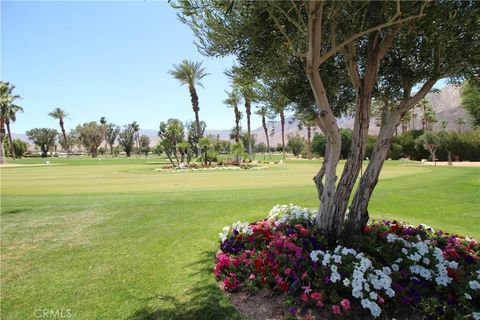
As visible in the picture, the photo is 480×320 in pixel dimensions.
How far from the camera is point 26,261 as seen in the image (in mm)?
6730

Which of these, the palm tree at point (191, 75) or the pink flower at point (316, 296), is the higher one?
the palm tree at point (191, 75)

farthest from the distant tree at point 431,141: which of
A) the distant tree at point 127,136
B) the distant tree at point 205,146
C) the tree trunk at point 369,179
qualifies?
the distant tree at point 127,136

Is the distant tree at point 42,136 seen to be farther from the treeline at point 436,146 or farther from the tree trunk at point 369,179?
the tree trunk at point 369,179

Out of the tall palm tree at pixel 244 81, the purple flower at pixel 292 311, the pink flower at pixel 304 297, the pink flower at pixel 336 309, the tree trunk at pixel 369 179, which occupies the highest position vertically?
the tall palm tree at pixel 244 81

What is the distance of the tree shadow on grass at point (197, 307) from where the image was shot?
14.5 ft

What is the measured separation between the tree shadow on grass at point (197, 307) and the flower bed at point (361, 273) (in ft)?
0.95

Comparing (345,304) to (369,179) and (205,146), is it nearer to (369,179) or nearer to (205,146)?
(369,179)

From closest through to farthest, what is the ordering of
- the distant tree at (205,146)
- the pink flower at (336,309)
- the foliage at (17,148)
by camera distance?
1. the pink flower at (336,309)
2. the distant tree at (205,146)
3. the foliage at (17,148)

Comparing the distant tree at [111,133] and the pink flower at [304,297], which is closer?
the pink flower at [304,297]

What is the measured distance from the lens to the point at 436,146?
168 feet

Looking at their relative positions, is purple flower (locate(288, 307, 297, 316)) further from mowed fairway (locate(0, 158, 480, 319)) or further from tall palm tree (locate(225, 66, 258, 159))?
tall palm tree (locate(225, 66, 258, 159))

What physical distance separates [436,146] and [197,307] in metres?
56.5

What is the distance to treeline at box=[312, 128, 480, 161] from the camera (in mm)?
51938

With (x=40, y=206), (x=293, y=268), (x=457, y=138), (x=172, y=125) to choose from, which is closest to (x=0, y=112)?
(x=172, y=125)
